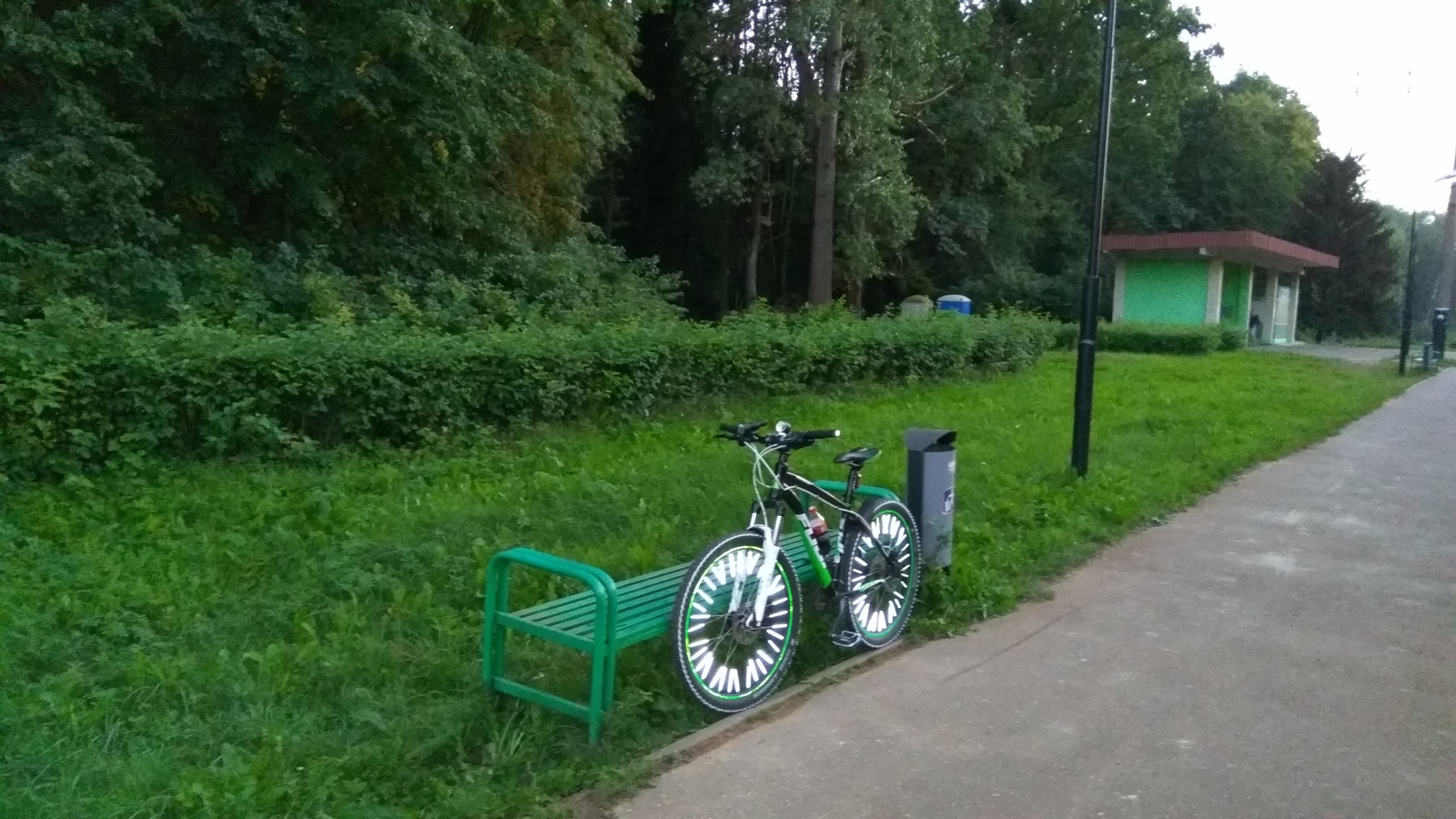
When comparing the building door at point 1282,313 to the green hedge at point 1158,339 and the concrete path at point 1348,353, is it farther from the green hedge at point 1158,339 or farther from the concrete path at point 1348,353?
the green hedge at point 1158,339

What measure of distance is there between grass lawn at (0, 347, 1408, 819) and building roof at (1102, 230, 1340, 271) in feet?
72.9

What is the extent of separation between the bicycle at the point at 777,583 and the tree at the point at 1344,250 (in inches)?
2006

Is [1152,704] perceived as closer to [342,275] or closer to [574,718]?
[574,718]

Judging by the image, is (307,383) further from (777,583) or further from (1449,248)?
(1449,248)

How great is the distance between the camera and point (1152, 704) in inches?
210

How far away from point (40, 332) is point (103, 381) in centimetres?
100

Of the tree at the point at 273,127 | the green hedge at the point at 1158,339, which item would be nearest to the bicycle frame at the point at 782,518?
the tree at the point at 273,127

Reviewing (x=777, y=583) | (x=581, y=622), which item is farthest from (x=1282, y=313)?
(x=581, y=622)

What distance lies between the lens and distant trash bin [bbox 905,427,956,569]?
6902mm

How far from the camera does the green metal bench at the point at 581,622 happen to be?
470cm

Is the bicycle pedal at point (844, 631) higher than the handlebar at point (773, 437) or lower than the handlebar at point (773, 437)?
lower

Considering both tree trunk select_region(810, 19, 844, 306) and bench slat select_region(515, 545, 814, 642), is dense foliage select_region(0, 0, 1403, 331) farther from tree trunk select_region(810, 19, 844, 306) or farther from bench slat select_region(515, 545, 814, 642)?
bench slat select_region(515, 545, 814, 642)

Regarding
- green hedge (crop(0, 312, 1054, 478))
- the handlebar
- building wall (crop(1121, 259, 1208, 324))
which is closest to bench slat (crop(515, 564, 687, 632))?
the handlebar

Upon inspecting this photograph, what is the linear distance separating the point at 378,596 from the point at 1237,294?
3465 centimetres
